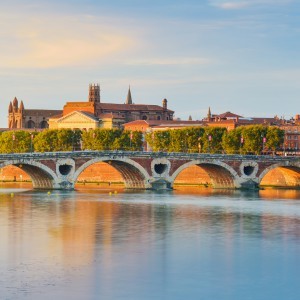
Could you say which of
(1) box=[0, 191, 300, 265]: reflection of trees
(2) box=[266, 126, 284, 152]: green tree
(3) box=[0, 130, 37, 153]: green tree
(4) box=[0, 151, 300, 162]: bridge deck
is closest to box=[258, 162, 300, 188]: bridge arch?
(2) box=[266, 126, 284, 152]: green tree

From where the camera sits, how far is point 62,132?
5901 inches

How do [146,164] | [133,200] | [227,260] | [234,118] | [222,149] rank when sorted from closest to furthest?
[227,260] → [133,200] → [146,164] → [222,149] → [234,118]

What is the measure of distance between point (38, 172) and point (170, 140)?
43.3 m

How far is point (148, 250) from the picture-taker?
173 feet

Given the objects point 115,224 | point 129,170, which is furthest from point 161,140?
point 115,224

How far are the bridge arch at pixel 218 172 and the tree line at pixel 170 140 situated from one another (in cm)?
976

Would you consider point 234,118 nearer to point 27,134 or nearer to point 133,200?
point 27,134

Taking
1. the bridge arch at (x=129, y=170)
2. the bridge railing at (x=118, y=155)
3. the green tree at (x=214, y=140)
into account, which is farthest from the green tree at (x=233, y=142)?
the bridge arch at (x=129, y=170)

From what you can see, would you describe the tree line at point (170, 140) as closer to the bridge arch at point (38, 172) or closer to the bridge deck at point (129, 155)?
the bridge deck at point (129, 155)

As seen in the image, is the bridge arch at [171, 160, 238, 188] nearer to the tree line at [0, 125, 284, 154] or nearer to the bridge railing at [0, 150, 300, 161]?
the bridge railing at [0, 150, 300, 161]

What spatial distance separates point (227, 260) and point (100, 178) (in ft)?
295

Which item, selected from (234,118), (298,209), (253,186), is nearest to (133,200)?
(298,209)

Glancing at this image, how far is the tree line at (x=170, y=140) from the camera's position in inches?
5226

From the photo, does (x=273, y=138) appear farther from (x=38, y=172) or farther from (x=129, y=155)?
(x=38, y=172)
